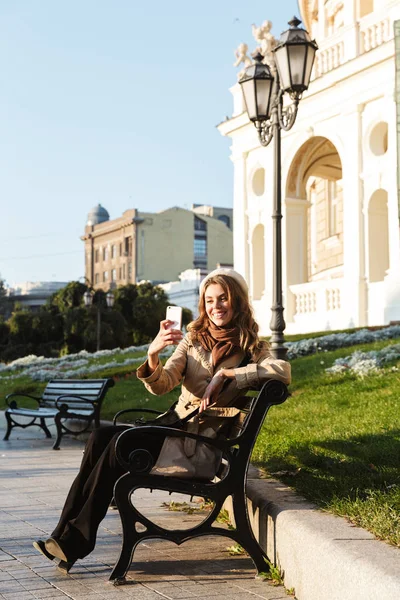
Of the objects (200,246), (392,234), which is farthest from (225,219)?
(392,234)

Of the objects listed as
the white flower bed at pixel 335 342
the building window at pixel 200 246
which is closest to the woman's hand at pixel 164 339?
the white flower bed at pixel 335 342

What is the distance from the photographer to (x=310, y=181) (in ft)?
109

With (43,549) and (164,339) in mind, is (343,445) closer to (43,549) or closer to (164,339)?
(164,339)

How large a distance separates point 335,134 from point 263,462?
18.8 m

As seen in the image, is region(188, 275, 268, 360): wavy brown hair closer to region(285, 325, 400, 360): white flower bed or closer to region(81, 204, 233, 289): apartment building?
region(285, 325, 400, 360): white flower bed

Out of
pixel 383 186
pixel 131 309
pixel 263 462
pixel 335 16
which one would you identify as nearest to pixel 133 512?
pixel 263 462

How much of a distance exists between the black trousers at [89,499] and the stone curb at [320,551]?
0.83 meters

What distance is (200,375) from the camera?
4754mm

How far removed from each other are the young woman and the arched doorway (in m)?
17.6

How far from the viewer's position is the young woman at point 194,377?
4.18 metres

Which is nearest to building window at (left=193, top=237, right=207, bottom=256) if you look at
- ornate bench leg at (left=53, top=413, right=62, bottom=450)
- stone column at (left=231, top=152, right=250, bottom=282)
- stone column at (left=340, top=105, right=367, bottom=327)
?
stone column at (left=231, top=152, right=250, bottom=282)

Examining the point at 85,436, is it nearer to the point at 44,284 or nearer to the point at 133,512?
the point at 133,512

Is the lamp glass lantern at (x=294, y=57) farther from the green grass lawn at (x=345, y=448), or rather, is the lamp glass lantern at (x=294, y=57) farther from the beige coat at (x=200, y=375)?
the beige coat at (x=200, y=375)

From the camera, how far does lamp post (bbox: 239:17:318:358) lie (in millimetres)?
9555
